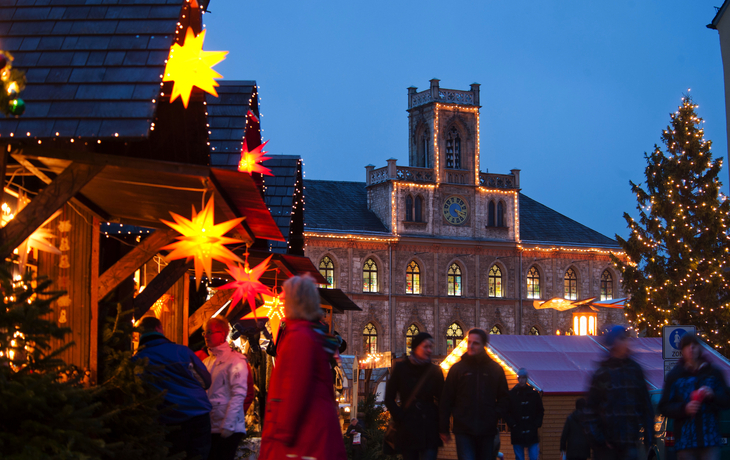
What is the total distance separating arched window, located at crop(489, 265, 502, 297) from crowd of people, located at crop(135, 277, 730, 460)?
40.4m

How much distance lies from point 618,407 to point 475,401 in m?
1.38

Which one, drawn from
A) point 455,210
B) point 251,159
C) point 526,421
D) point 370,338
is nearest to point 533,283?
point 455,210

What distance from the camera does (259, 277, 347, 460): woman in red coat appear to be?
4.22m

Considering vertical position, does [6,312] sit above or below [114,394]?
above

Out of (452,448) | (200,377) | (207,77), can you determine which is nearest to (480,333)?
(200,377)

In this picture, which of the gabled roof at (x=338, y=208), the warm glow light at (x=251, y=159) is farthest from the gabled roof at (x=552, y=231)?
the warm glow light at (x=251, y=159)

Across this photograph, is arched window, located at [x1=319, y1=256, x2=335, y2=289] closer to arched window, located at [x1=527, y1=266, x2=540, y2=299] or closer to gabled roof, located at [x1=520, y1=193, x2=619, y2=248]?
gabled roof, located at [x1=520, y1=193, x2=619, y2=248]

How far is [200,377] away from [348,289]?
128 feet

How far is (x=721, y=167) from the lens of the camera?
30922mm

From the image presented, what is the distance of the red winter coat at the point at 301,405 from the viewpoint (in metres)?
4.22

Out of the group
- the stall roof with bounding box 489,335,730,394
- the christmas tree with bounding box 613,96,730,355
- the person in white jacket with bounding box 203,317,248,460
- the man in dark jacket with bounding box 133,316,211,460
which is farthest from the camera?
the christmas tree with bounding box 613,96,730,355

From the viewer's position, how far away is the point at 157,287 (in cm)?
854

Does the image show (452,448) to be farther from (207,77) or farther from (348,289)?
(348,289)

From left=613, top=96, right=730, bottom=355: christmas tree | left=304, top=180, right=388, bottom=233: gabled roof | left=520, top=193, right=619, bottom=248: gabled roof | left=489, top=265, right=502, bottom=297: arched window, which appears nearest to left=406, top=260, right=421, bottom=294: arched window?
left=304, top=180, right=388, bottom=233: gabled roof
